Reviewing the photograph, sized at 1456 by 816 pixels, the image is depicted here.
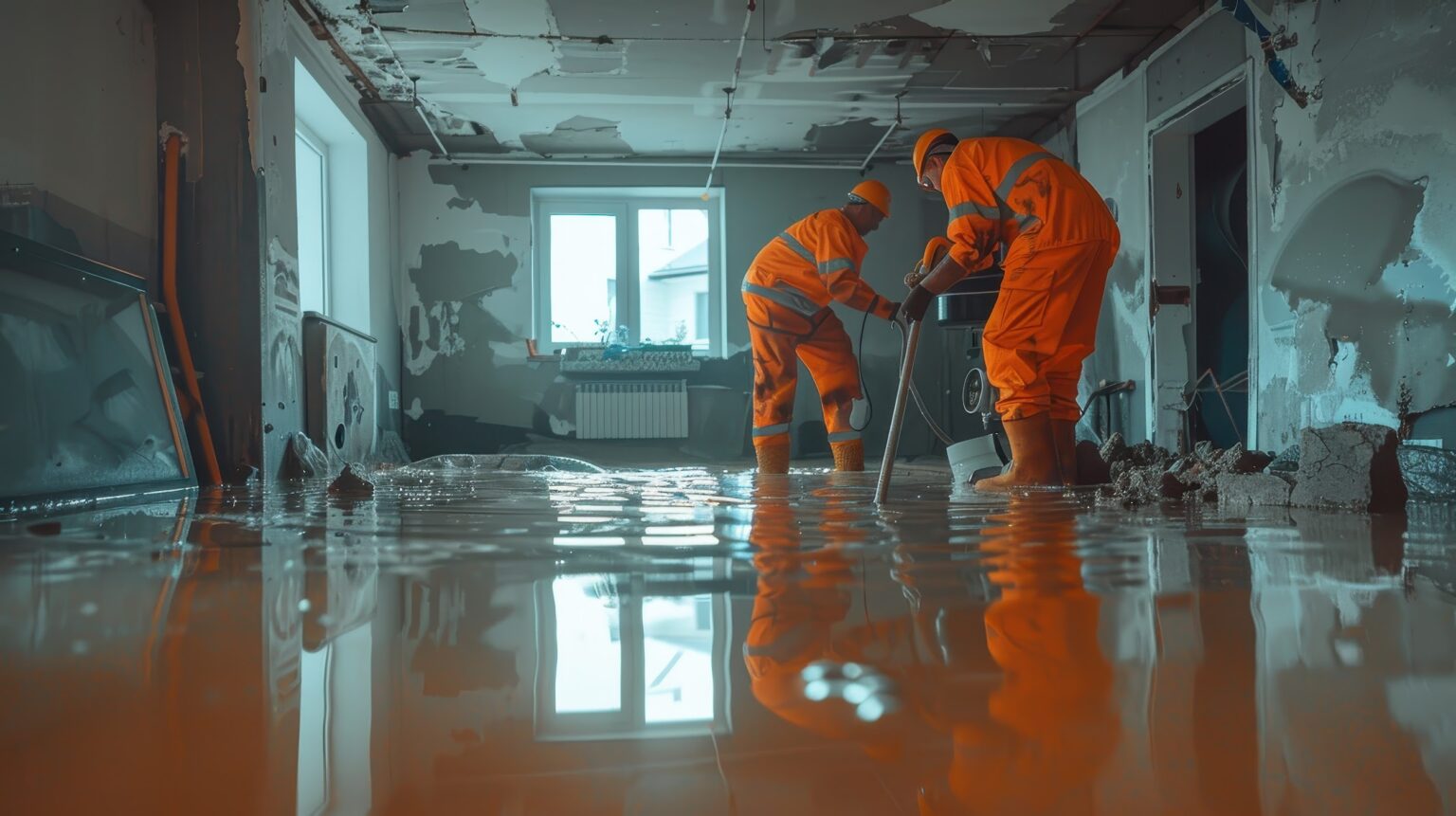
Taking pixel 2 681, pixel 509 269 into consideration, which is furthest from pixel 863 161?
pixel 2 681

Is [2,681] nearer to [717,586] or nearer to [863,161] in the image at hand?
[717,586]

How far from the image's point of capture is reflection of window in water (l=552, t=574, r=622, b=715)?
0.67 m

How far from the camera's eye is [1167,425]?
5.32 meters

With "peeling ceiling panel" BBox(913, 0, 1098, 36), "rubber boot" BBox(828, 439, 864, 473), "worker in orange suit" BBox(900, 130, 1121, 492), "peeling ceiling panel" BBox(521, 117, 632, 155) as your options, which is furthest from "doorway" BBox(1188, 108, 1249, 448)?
"peeling ceiling panel" BBox(521, 117, 632, 155)

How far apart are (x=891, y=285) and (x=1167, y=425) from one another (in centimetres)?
280

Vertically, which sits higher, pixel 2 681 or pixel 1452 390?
pixel 1452 390

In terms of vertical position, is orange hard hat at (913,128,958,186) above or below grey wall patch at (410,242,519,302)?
below

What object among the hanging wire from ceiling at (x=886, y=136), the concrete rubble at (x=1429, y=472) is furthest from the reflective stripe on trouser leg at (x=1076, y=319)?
the hanging wire from ceiling at (x=886, y=136)

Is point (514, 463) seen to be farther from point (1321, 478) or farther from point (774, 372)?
point (1321, 478)

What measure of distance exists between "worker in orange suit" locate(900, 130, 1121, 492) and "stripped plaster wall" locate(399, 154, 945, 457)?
445cm

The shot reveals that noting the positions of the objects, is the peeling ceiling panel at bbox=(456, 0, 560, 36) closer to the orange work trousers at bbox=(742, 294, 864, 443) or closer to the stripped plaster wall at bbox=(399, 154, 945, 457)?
the orange work trousers at bbox=(742, 294, 864, 443)

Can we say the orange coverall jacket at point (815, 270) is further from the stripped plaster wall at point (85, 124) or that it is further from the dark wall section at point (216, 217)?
the stripped plaster wall at point (85, 124)

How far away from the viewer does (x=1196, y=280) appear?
5.35m

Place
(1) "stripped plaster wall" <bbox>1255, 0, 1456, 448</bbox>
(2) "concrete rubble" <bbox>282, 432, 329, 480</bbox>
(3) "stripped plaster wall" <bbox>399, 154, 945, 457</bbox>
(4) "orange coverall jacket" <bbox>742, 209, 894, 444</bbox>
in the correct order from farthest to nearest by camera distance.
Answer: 1. (3) "stripped plaster wall" <bbox>399, 154, 945, 457</bbox>
2. (4) "orange coverall jacket" <bbox>742, 209, 894, 444</bbox>
3. (2) "concrete rubble" <bbox>282, 432, 329, 480</bbox>
4. (1) "stripped plaster wall" <bbox>1255, 0, 1456, 448</bbox>
